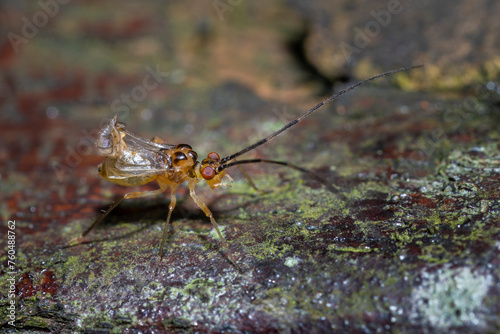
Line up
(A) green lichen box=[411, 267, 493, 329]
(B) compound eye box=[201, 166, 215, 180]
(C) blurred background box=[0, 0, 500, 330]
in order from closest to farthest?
1. (A) green lichen box=[411, 267, 493, 329]
2. (B) compound eye box=[201, 166, 215, 180]
3. (C) blurred background box=[0, 0, 500, 330]

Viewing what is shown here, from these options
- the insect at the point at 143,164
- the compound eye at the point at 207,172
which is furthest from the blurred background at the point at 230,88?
the compound eye at the point at 207,172

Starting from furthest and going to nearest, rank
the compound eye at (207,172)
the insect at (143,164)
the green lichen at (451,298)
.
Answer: the insect at (143,164), the compound eye at (207,172), the green lichen at (451,298)

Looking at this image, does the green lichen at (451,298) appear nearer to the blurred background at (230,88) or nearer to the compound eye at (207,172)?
the blurred background at (230,88)

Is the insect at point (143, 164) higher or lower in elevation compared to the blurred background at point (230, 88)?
lower

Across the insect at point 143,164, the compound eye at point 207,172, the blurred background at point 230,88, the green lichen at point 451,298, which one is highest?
the blurred background at point 230,88

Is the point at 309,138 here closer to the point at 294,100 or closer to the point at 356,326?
the point at 294,100

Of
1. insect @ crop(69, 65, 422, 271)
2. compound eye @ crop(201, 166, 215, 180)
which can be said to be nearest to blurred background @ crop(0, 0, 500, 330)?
insect @ crop(69, 65, 422, 271)

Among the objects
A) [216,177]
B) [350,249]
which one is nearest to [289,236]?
[350,249]

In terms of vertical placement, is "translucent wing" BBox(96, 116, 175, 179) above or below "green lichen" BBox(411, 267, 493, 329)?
above

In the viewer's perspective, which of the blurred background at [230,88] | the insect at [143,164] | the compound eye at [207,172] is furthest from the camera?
the blurred background at [230,88]

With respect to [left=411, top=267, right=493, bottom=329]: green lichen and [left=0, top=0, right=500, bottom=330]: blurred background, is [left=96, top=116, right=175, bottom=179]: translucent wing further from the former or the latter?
[left=411, top=267, right=493, bottom=329]: green lichen
